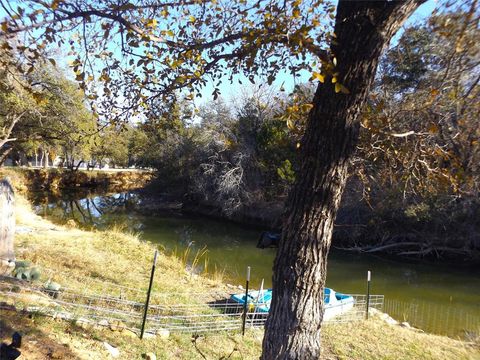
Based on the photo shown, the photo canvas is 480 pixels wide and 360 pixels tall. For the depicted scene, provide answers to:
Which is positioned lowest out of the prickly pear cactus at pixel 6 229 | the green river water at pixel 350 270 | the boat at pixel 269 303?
the green river water at pixel 350 270

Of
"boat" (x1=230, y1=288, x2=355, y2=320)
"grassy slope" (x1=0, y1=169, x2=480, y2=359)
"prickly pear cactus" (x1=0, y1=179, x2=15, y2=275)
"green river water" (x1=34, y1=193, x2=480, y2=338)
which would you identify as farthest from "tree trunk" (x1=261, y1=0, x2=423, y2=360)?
"green river water" (x1=34, y1=193, x2=480, y2=338)

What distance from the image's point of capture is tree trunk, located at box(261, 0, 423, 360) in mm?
2889

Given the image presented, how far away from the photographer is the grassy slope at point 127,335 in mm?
4574

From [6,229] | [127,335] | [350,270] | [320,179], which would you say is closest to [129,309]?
[127,335]

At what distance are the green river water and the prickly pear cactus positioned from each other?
6844 millimetres

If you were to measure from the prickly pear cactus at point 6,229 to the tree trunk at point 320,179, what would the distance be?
16.0 feet

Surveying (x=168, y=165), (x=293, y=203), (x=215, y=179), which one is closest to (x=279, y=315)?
(x=293, y=203)

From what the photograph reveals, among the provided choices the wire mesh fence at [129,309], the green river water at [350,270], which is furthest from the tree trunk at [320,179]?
the green river water at [350,270]

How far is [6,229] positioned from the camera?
663 cm

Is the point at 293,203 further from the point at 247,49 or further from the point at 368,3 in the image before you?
the point at 368,3

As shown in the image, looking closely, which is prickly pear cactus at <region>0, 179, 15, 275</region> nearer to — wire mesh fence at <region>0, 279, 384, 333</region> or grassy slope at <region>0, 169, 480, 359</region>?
wire mesh fence at <region>0, 279, 384, 333</region>

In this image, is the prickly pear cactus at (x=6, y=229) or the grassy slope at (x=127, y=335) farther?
the prickly pear cactus at (x=6, y=229)

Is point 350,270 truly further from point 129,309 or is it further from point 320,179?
point 320,179

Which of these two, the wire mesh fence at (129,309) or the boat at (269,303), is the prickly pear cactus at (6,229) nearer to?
the wire mesh fence at (129,309)
